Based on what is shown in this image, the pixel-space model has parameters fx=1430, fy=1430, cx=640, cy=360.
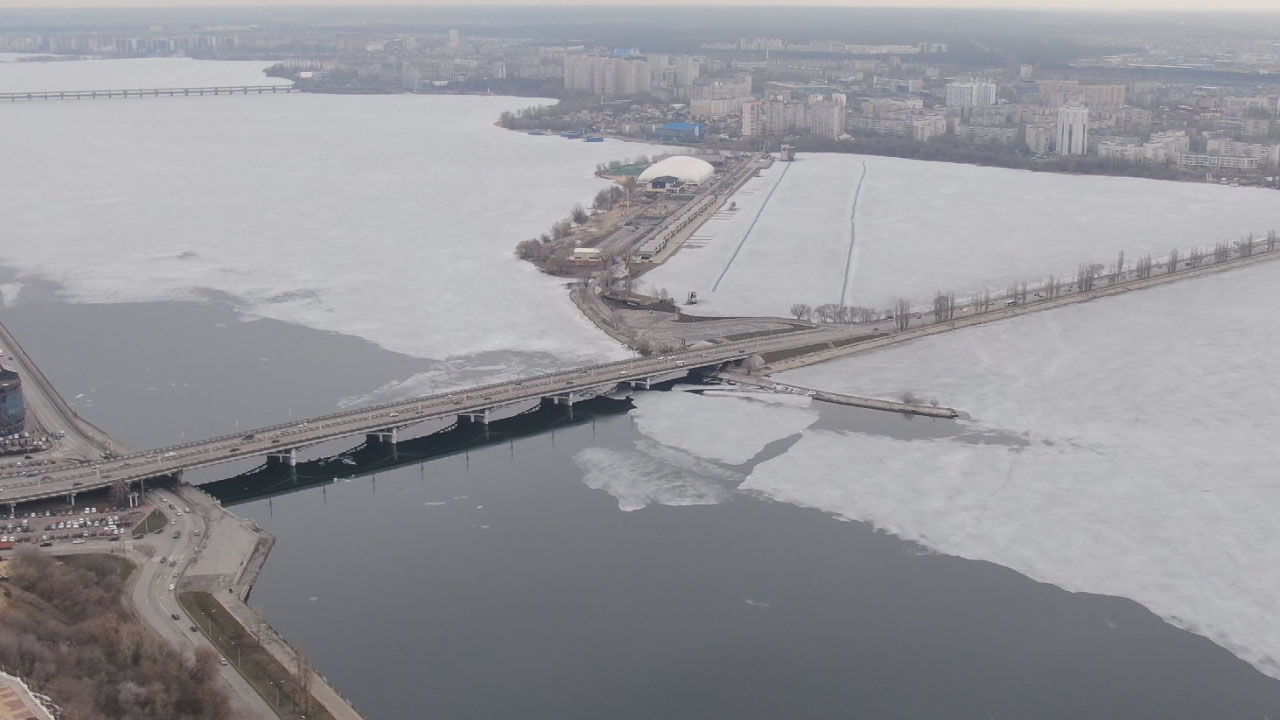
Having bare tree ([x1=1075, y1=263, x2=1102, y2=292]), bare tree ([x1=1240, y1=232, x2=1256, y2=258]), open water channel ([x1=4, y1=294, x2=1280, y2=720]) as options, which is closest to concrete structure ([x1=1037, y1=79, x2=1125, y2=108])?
bare tree ([x1=1240, y1=232, x2=1256, y2=258])

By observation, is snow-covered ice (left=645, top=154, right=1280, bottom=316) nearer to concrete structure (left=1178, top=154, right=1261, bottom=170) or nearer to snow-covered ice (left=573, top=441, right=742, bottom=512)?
concrete structure (left=1178, top=154, right=1261, bottom=170)

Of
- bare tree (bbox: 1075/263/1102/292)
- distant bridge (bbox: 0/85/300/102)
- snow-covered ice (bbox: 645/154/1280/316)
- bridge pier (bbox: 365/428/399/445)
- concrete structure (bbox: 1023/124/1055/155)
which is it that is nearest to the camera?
bridge pier (bbox: 365/428/399/445)

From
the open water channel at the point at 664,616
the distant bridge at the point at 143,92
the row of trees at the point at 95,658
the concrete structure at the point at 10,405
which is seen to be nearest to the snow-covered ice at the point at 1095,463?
the open water channel at the point at 664,616

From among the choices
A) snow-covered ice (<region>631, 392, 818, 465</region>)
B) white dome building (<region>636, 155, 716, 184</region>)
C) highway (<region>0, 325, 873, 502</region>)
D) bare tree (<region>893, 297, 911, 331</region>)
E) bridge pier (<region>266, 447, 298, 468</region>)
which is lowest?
bridge pier (<region>266, 447, 298, 468</region>)

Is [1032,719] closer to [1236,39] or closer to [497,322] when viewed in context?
[497,322]

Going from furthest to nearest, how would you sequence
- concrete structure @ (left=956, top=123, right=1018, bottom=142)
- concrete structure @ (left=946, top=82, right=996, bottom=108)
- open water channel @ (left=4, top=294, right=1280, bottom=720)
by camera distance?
concrete structure @ (left=946, top=82, right=996, bottom=108) → concrete structure @ (left=956, top=123, right=1018, bottom=142) → open water channel @ (left=4, top=294, right=1280, bottom=720)

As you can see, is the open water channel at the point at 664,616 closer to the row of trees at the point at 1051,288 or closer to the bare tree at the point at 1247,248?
the row of trees at the point at 1051,288

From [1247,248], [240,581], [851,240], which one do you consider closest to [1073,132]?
[1247,248]

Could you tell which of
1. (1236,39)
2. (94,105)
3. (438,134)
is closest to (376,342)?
(438,134)
